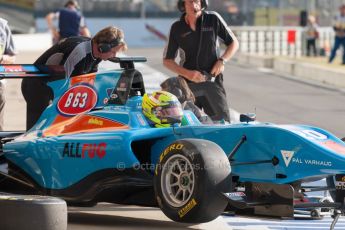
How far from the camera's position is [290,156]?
770cm

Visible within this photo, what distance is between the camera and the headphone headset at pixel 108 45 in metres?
9.84

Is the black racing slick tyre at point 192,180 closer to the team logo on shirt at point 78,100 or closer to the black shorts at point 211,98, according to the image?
the team logo on shirt at point 78,100

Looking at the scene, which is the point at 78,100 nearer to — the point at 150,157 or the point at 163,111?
the point at 163,111

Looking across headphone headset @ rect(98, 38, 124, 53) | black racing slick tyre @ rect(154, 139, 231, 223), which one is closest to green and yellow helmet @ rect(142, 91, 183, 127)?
black racing slick tyre @ rect(154, 139, 231, 223)

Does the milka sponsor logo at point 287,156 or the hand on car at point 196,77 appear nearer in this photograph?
the milka sponsor logo at point 287,156

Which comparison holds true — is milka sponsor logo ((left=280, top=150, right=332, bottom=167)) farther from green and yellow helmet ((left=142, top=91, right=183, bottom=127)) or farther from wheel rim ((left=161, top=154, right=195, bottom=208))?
green and yellow helmet ((left=142, top=91, right=183, bottom=127))

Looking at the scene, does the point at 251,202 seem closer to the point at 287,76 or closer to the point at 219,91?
the point at 219,91

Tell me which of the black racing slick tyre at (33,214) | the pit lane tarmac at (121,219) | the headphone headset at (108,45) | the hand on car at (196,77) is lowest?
the pit lane tarmac at (121,219)

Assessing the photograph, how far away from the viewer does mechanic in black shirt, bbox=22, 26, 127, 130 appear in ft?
32.4

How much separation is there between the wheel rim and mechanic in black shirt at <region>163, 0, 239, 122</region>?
2.91m

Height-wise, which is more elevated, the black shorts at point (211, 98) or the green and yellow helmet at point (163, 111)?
the green and yellow helmet at point (163, 111)

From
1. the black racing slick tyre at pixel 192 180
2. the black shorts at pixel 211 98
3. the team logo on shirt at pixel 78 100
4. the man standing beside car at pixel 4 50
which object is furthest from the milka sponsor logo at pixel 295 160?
the man standing beside car at pixel 4 50

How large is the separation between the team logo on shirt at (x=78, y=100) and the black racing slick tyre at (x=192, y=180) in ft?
4.55

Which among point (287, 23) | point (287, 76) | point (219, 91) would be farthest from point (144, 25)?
point (219, 91)
